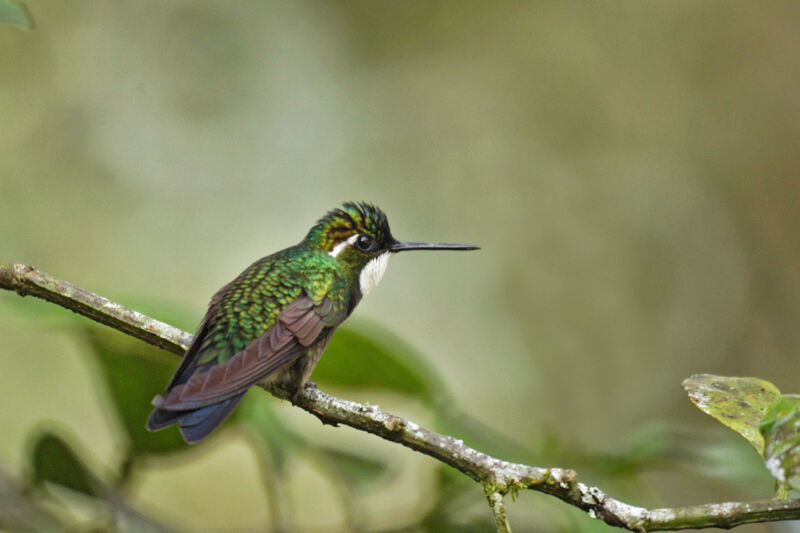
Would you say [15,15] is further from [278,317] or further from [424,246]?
[424,246]

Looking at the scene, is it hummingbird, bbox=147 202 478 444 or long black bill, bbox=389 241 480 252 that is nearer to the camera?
hummingbird, bbox=147 202 478 444

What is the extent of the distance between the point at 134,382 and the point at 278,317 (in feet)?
1.78

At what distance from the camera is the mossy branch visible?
46.2 inches

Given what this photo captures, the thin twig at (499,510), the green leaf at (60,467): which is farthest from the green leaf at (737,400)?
the green leaf at (60,467)

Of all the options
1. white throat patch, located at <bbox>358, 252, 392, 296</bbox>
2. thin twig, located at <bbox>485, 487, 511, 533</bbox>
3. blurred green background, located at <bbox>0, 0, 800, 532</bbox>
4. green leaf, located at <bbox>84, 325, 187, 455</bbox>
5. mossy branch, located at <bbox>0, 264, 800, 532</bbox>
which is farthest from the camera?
blurred green background, located at <bbox>0, 0, 800, 532</bbox>

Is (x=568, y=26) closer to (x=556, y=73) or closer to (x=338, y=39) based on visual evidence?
(x=556, y=73)

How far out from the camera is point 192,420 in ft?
4.85

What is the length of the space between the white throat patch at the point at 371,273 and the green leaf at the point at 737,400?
3.77ft

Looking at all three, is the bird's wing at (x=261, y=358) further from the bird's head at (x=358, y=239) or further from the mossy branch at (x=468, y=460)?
the bird's head at (x=358, y=239)

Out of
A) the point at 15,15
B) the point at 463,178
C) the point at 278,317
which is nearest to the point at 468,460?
the point at 278,317

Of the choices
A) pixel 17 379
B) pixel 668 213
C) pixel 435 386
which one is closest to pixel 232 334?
pixel 435 386

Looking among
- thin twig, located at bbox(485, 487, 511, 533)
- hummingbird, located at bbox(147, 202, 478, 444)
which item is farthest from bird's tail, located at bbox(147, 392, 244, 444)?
thin twig, located at bbox(485, 487, 511, 533)

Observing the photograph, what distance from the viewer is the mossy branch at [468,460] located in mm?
1174

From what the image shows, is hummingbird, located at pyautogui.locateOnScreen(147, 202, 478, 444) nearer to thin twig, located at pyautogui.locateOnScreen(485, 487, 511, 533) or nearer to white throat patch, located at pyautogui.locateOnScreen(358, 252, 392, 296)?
white throat patch, located at pyautogui.locateOnScreen(358, 252, 392, 296)
